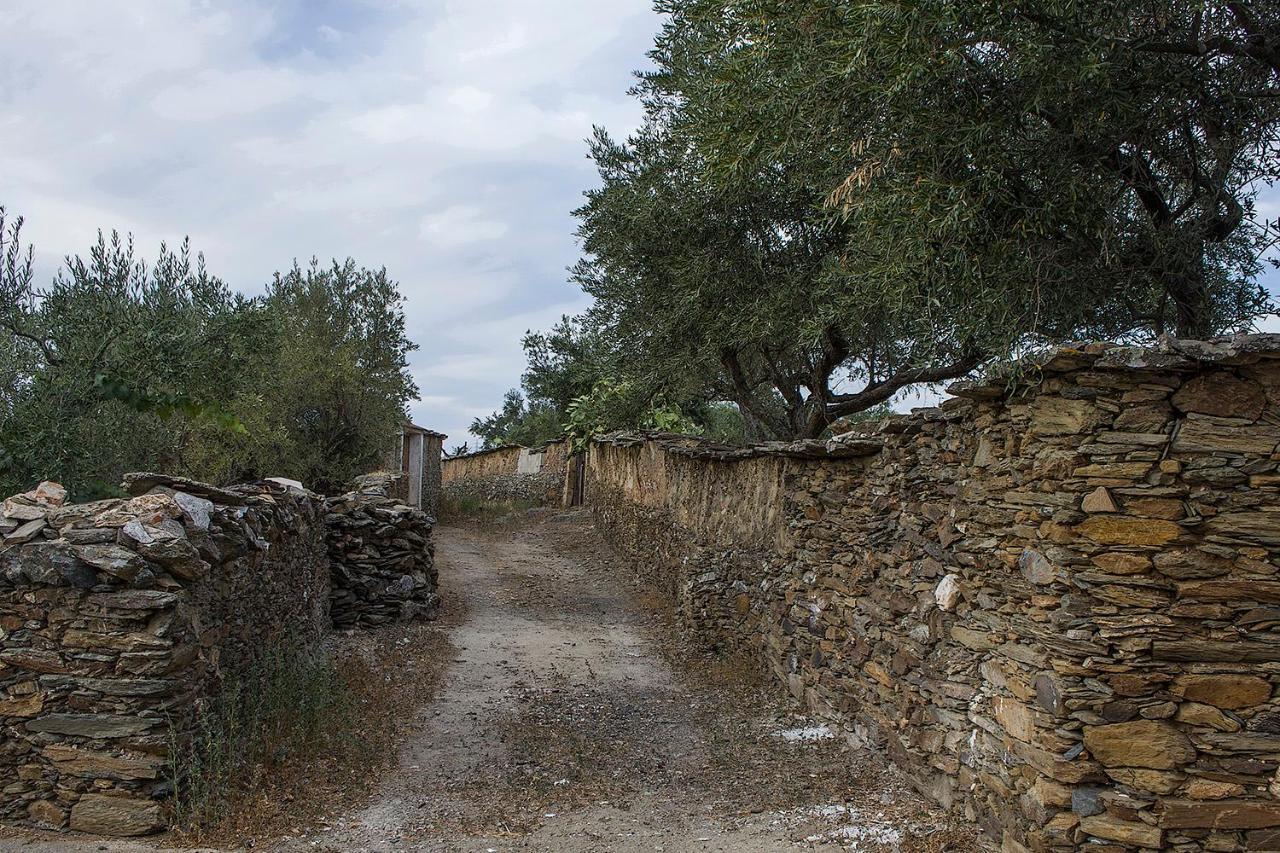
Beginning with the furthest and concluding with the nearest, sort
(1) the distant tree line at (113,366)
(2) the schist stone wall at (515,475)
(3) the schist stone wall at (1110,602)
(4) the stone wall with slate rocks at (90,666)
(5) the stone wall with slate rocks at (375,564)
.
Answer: (2) the schist stone wall at (515,475), (5) the stone wall with slate rocks at (375,564), (1) the distant tree line at (113,366), (4) the stone wall with slate rocks at (90,666), (3) the schist stone wall at (1110,602)

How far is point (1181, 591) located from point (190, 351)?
26.6ft

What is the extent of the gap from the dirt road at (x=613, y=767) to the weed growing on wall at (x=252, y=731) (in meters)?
0.44

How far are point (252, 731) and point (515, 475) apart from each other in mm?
22938

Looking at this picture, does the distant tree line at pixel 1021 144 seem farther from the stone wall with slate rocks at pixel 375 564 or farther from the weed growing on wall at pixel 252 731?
the stone wall with slate rocks at pixel 375 564

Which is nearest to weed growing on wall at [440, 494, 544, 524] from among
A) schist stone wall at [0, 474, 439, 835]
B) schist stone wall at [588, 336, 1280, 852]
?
schist stone wall at [0, 474, 439, 835]

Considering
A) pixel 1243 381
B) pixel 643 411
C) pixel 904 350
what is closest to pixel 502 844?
pixel 1243 381

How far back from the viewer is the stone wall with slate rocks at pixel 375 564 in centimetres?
1137

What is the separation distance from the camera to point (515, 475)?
29000 millimetres

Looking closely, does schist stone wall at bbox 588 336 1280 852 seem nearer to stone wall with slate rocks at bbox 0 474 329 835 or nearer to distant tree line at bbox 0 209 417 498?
stone wall with slate rocks at bbox 0 474 329 835

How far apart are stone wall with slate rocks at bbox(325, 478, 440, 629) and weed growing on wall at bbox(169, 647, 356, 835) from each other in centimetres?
315

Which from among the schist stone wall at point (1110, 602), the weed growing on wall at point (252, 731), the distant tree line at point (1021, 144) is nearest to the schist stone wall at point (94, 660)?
the weed growing on wall at point (252, 731)

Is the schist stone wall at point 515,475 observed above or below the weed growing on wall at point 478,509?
above

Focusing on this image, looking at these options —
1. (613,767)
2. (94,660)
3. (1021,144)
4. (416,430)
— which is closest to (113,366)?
(94,660)

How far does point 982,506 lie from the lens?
17.1 ft
